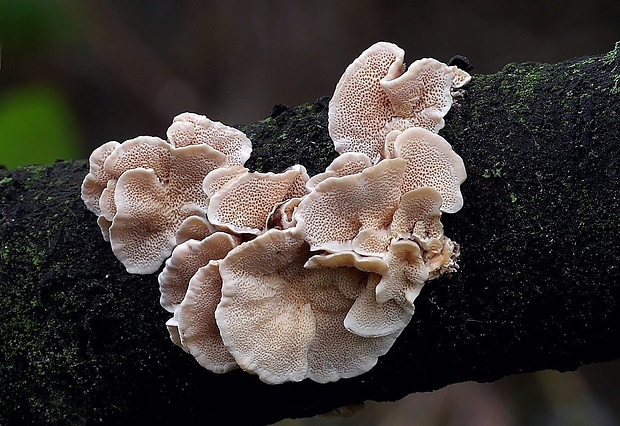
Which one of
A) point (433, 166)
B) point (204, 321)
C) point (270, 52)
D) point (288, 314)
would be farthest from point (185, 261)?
point (270, 52)

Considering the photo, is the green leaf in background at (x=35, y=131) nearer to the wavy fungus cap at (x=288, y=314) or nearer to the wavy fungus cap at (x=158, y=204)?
the wavy fungus cap at (x=158, y=204)

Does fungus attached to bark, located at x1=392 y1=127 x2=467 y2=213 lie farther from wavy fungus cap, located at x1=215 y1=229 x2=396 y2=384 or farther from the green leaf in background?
the green leaf in background

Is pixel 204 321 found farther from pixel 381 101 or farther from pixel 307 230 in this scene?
pixel 381 101

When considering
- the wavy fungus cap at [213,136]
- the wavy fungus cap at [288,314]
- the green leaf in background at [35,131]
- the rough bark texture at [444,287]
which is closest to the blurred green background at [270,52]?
the green leaf in background at [35,131]

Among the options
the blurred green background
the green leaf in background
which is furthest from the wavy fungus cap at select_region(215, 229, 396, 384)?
the blurred green background

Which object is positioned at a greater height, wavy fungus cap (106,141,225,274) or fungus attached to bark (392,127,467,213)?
fungus attached to bark (392,127,467,213)

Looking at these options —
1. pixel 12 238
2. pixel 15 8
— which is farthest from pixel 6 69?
pixel 12 238

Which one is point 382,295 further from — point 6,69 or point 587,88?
point 6,69
